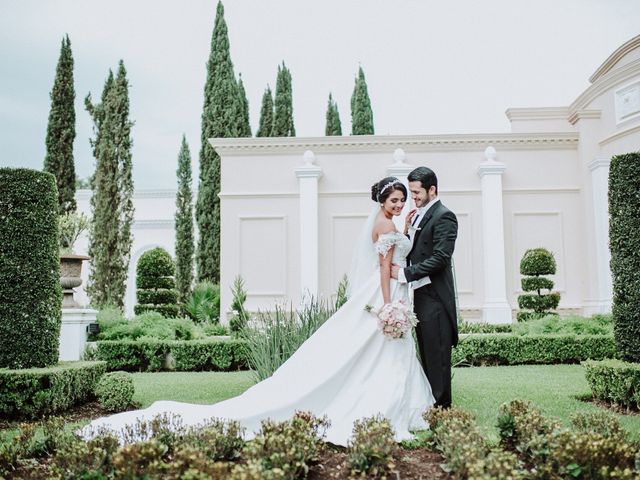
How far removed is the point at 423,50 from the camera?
1975 centimetres

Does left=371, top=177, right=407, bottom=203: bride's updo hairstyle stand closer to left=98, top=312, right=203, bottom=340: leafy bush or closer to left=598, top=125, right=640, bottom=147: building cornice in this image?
left=98, top=312, right=203, bottom=340: leafy bush

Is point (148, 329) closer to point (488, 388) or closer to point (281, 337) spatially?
point (281, 337)

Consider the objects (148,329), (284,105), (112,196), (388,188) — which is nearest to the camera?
(388,188)

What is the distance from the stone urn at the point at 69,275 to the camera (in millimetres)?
10117

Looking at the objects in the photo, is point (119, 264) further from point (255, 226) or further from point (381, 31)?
point (381, 31)

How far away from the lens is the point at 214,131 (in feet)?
71.1

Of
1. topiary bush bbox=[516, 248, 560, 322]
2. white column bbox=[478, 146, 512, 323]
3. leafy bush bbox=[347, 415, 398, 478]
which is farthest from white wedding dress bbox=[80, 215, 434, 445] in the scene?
white column bbox=[478, 146, 512, 323]

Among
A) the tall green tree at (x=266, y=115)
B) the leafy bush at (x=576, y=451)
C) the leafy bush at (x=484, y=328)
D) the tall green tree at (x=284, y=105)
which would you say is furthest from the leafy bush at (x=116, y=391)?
the tall green tree at (x=266, y=115)

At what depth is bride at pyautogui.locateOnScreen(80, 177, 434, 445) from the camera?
4.35 metres

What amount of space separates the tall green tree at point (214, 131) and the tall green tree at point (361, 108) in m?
6.95

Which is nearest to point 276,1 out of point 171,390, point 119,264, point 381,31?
point 381,31

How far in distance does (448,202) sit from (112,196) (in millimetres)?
11398

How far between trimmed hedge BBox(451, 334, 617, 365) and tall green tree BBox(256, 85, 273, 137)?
1840 cm

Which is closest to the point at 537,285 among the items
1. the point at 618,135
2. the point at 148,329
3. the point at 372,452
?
the point at 618,135
